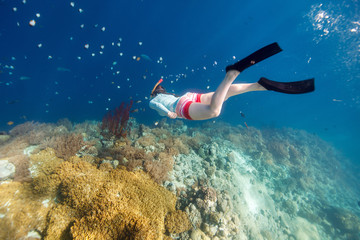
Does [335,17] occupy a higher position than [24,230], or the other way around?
[335,17]

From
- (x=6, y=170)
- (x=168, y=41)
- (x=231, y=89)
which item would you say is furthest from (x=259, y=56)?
(x=168, y=41)

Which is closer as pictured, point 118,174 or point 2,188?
point 2,188

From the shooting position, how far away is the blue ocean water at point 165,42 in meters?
23.4

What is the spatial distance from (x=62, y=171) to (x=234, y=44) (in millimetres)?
40544

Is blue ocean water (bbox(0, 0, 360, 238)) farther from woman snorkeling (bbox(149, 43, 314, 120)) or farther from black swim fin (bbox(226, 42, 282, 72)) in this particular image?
black swim fin (bbox(226, 42, 282, 72))

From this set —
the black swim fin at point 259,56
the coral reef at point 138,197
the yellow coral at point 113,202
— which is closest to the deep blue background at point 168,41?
the coral reef at point 138,197

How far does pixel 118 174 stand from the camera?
376 cm

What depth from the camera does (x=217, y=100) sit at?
2.78 m

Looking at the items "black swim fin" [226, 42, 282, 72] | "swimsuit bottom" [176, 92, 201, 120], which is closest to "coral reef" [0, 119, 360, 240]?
"swimsuit bottom" [176, 92, 201, 120]

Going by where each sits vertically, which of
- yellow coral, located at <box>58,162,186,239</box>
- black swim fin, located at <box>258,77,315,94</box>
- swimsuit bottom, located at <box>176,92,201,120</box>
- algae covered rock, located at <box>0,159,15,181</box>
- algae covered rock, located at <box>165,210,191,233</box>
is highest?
black swim fin, located at <box>258,77,315,94</box>

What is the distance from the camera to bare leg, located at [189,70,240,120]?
8.95 ft

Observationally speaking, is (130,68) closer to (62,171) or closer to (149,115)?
(149,115)

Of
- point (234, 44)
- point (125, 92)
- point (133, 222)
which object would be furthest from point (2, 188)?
point (234, 44)

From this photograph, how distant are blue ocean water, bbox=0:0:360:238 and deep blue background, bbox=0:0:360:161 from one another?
0.53 ft
